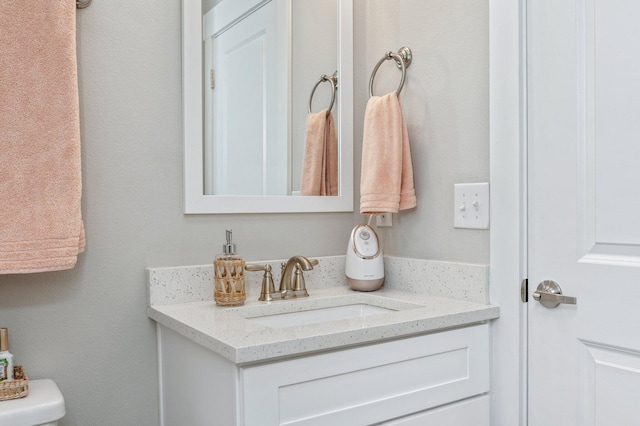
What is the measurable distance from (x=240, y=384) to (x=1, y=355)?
53cm

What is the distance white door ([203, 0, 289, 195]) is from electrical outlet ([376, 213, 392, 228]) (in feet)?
1.07

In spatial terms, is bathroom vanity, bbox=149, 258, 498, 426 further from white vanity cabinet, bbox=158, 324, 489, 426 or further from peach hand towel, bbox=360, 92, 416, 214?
peach hand towel, bbox=360, 92, 416, 214

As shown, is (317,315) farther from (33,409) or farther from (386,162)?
(33,409)

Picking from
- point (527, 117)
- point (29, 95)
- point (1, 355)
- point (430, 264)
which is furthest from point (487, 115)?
point (1, 355)

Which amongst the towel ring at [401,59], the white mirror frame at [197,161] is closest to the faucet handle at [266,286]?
the white mirror frame at [197,161]

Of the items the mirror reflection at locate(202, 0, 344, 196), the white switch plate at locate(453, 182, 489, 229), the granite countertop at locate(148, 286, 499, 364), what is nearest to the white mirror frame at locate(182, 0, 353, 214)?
the mirror reflection at locate(202, 0, 344, 196)

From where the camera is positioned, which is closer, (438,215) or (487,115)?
(487,115)

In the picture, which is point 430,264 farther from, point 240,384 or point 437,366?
point 240,384

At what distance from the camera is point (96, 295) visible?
126 cm

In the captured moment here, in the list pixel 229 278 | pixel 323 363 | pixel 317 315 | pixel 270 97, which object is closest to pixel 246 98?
pixel 270 97

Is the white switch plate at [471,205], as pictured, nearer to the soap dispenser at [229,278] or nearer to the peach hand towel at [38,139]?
the soap dispenser at [229,278]

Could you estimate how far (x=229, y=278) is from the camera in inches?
51.4

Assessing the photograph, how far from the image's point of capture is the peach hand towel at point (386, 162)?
147 centimetres

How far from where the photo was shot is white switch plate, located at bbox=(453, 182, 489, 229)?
1.33m
